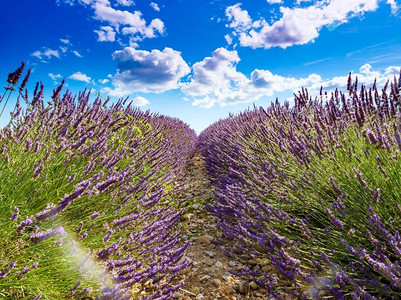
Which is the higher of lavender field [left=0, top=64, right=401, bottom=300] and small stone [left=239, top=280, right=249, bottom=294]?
lavender field [left=0, top=64, right=401, bottom=300]

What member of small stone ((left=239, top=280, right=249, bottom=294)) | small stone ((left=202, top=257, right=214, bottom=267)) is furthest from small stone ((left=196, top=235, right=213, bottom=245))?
small stone ((left=239, top=280, right=249, bottom=294))

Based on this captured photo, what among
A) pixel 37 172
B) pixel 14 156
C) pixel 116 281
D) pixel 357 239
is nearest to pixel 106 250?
pixel 116 281

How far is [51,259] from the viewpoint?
4.90 feet

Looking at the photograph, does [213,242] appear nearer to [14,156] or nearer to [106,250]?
[106,250]

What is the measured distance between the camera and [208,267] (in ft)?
8.09

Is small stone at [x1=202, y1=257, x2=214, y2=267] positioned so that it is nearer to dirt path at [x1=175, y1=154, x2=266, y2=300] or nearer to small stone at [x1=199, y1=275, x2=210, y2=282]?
dirt path at [x1=175, y1=154, x2=266, y2=300]

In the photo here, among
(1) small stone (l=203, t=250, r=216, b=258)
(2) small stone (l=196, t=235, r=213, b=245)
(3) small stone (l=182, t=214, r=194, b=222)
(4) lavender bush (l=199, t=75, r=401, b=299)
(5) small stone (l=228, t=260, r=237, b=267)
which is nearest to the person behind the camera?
(4) lavender bush (l=199, t=75, r=401, b=299)

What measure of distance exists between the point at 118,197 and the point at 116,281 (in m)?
0.83

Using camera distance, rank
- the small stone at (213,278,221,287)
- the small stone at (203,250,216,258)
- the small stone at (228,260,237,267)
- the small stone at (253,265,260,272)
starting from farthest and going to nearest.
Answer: the small stone at (203,250,216,258), the small stone at (228,260,237,267), the small stone at (253,265,260,272), the small stone at (213,278,221,287)

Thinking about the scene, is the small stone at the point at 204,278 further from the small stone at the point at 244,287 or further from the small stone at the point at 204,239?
the small stone at the point at 204,239

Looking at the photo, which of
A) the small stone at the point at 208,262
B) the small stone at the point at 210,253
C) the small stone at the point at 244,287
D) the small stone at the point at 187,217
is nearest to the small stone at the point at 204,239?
the small stone at the point at 210,253

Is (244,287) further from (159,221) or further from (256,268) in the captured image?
(159,221)

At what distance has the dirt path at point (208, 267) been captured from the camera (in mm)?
2100

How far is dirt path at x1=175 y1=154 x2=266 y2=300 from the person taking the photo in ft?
6.89
